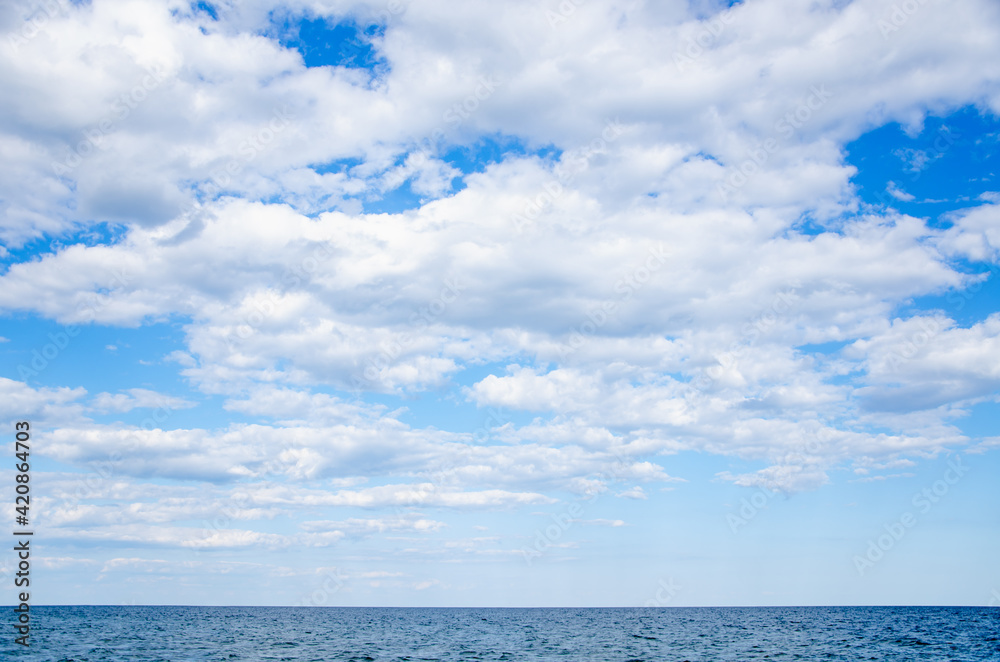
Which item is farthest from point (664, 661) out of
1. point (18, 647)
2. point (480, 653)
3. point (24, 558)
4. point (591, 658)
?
point (18, 647)

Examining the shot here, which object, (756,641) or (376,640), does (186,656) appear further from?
(756,641)

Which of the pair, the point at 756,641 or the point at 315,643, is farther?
the point at 756,641

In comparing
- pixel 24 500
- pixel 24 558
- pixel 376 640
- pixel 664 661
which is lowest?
pixel 376 640

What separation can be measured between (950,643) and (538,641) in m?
47.7

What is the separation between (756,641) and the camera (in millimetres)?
79875

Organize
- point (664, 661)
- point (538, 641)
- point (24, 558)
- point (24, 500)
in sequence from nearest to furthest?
point (24, 500) → point (24, 558) → point (664, 661) → point (538, 641)

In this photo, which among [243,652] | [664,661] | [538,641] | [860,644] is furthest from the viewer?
[538,641]

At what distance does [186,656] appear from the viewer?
Answer: 58.8 meters

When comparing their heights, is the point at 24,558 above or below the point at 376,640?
above

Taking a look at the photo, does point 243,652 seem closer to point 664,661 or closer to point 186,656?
point 186,656

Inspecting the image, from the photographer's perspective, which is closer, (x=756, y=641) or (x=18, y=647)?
(x=18, y=647)

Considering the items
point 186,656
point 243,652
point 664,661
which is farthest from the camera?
point 243,652

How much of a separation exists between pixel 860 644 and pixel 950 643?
11.4 meters

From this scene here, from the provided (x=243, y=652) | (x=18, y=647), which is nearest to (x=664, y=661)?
(x=243, y=652)
